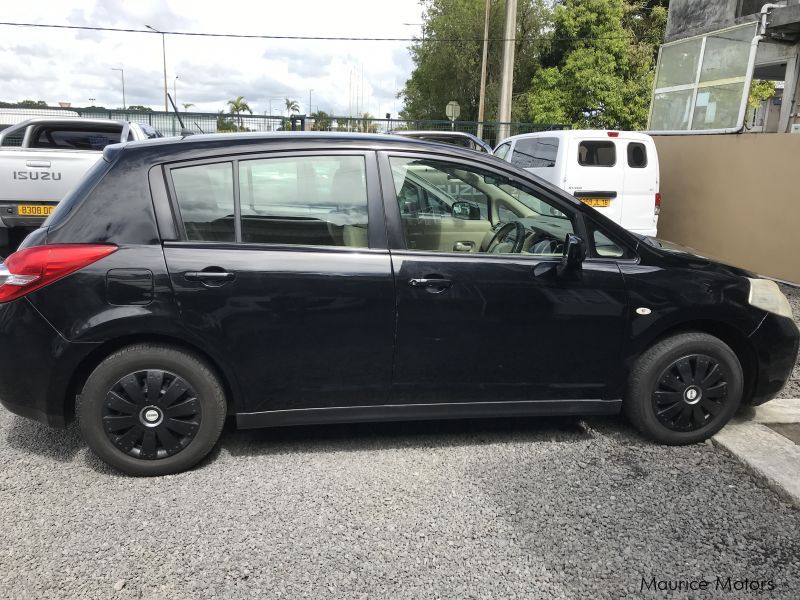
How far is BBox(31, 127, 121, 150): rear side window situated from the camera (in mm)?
9477

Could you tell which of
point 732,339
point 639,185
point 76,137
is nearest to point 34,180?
point 76,137

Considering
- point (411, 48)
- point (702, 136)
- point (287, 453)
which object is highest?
point (411, 48)

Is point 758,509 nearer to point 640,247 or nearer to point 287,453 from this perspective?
point 640,247

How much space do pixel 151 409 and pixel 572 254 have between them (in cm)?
223

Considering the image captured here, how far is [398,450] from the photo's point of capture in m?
3.57

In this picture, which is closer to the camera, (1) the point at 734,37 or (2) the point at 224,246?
(2) the point at 224,246

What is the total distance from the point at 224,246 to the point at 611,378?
218 cm

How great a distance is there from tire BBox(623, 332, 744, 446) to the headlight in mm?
313

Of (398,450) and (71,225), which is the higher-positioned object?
(71,225)

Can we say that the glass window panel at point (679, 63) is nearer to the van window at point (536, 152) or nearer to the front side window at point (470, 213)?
the van window at point (536, 152)

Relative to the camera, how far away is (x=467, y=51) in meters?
35.4

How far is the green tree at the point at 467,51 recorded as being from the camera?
3369 centimetres

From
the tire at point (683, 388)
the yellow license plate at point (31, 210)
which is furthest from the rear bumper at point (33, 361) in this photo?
the yellow license plate at point (31, 210)

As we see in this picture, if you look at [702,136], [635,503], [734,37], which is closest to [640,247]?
[635,503]
